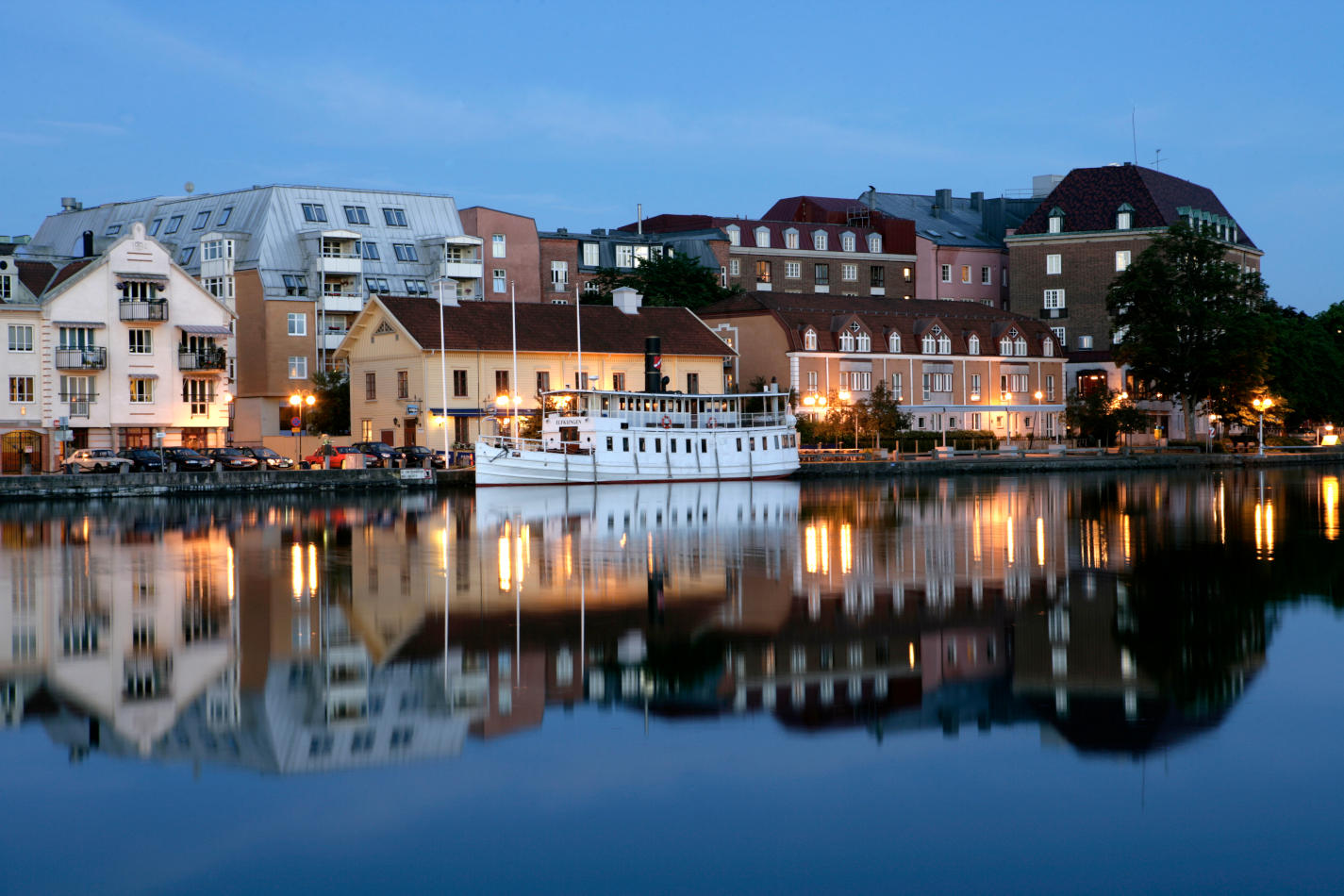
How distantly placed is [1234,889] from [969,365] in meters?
81.8

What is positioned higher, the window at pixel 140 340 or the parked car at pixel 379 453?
the window at pixel 140 340

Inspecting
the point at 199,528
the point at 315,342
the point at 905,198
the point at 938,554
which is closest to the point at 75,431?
the point at 315,342

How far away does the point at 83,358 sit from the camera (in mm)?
63125

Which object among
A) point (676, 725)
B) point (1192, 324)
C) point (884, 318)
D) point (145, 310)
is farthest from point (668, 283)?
point (676, 725)

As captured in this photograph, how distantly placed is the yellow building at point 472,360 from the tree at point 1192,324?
26646 millimetres

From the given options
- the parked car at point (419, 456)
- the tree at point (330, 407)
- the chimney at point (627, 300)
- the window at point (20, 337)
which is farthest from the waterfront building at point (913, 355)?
the window at point (20, 337)

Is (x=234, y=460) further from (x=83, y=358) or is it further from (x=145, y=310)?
(x=145, y=310)

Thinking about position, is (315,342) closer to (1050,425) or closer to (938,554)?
(1050,425)

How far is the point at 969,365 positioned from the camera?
3526 inches

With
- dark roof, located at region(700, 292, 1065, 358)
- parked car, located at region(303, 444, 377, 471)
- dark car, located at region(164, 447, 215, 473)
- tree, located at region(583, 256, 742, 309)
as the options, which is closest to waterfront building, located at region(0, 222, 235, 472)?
dark car, located at region(164, 447, 215, 473)

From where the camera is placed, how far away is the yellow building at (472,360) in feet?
224

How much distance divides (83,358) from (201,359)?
5.71m

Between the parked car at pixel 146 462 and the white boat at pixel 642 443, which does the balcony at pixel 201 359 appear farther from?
the white boat at pixel 642 443

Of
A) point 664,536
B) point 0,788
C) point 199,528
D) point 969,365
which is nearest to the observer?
point 0,788
